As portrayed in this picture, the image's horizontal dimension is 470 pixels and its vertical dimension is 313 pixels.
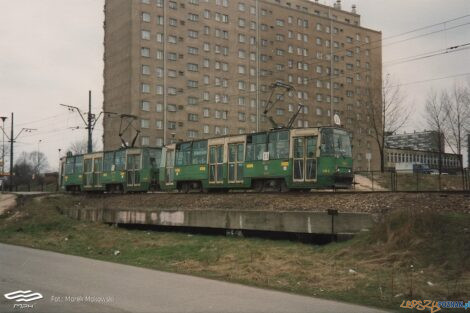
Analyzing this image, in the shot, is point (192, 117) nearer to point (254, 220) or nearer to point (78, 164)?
point (78, 164)

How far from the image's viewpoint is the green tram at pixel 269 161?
22594 mm

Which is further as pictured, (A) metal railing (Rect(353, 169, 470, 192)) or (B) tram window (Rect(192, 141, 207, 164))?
(A) metal railing (Rect(353, 169, 470, 192))

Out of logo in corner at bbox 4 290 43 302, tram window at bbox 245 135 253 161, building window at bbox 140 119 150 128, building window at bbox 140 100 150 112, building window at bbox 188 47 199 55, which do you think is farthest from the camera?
building window at bbox 188 47 199 55

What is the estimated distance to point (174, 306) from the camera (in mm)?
9156

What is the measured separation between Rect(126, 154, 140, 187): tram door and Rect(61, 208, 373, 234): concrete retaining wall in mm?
6615

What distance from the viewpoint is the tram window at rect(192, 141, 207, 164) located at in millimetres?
28641

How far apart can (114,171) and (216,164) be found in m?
12.3

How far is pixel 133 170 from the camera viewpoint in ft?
118

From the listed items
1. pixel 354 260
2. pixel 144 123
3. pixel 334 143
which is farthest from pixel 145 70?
pixel 354 260

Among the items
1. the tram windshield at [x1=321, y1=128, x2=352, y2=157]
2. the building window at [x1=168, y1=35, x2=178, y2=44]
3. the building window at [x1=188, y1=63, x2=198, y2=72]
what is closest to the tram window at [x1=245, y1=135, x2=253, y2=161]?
the tram windshield at [x1=321, y1=128, x2=352, y2=157]

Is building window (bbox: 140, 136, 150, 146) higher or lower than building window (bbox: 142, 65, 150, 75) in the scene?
lower

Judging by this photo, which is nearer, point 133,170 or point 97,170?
point 133,170

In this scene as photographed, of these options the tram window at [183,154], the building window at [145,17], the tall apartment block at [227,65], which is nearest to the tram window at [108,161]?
the tram window at [183,154]

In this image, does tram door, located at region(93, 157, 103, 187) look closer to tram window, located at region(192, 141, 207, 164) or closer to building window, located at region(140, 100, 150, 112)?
tram window, located at region(192, 141, 207, 164)
